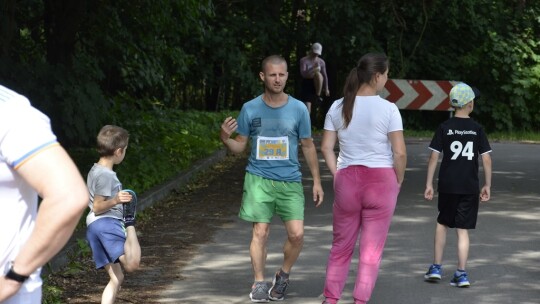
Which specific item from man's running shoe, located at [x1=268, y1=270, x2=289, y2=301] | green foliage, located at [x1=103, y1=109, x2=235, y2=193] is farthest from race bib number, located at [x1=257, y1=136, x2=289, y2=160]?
green foliage, located at [x1=103, y1=109, x2=235, y2=193]

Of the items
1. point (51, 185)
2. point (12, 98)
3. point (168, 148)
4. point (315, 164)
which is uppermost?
point (12, 98)

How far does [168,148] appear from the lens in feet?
57.8

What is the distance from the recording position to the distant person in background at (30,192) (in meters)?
2.87

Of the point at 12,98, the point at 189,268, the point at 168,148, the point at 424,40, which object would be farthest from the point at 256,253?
the point at 424,40

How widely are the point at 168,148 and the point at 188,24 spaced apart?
6.39ft

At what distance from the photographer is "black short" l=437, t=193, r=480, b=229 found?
8.25m

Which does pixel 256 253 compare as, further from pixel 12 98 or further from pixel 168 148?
pixel 168 148

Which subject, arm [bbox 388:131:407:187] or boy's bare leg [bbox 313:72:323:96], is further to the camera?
boy's bare leg [bbox 313:72:323:96]

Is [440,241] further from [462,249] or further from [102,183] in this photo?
[102,183]

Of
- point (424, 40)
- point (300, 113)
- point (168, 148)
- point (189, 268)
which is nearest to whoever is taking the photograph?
point (300, 113)

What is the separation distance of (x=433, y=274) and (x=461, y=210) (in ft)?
1.67

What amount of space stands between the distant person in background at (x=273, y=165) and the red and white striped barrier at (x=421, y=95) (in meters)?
16.6

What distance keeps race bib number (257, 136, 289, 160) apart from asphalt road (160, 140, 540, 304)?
3.17ft

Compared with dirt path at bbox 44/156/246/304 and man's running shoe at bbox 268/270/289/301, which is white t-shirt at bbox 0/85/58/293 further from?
man's running shoe at bbox 268/270/289/301
